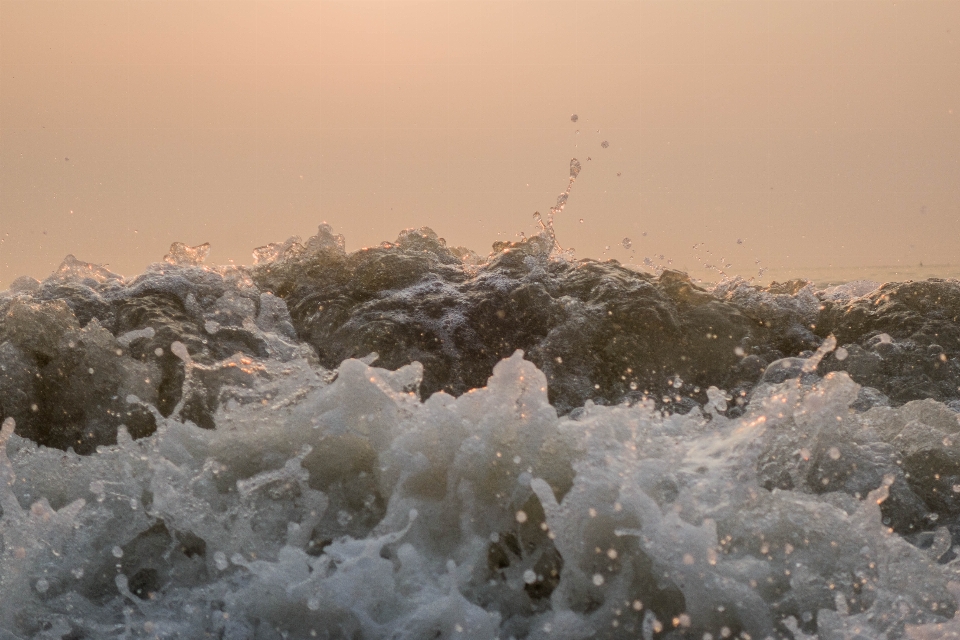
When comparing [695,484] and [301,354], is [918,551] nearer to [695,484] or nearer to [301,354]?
[695,484]

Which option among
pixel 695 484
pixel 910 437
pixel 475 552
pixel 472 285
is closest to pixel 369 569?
pixel 475 552

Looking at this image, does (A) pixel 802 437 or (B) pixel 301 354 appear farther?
(B) pixel 301 354

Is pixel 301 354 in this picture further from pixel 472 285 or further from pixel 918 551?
pixel 918 551

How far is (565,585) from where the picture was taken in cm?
236

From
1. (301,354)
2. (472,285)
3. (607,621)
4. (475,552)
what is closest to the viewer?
(607,621)

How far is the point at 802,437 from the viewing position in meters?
3.12

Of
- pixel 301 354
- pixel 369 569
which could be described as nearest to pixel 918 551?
pixel 369 569

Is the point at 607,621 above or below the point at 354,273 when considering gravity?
below

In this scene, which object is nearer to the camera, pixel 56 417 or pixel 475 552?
pixel 475 552

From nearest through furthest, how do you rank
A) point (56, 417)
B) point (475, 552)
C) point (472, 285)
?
point (475, 552) → point (56, 417) → point (472, 285)

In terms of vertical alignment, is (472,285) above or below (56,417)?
above

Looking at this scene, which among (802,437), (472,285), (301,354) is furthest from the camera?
(472,285)

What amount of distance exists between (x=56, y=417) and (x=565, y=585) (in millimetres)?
2625

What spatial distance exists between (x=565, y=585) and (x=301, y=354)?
2.47m
